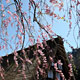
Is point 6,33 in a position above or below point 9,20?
below

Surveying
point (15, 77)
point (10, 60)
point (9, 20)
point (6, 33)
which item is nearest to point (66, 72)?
point (15, 77)

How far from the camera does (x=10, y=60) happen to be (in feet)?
24.3

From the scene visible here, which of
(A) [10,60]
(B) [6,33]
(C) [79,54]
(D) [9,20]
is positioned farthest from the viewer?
(A) [10,60]

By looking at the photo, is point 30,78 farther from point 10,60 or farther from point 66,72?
point 10,60

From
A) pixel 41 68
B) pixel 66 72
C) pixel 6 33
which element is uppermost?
pixel 6 33

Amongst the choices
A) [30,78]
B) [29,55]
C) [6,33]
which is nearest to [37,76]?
[30,78]

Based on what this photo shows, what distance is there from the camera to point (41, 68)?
15.5 feet

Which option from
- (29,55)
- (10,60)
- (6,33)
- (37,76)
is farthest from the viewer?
(10,60)

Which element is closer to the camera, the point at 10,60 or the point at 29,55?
the point at 29,55

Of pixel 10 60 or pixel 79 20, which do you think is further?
pixel 10 60

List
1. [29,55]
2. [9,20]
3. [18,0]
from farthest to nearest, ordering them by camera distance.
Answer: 1. [29,55]
2. [9,20]
3. [18,0]

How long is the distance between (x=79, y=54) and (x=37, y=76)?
2440 millimetres

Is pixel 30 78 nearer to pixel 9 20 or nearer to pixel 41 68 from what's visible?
pixel 41 68

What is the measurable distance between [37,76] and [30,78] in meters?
0.29
